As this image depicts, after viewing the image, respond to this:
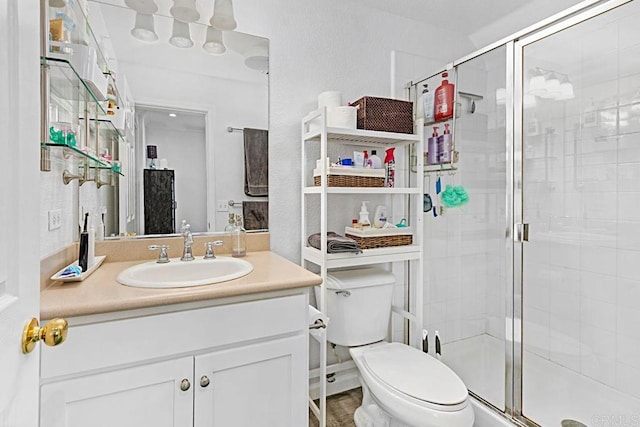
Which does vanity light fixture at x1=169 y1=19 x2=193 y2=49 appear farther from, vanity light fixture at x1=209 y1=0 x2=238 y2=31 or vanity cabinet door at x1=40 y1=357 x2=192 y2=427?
vanity cabinet door at x1=40 y1=357 x2=192 y2=427

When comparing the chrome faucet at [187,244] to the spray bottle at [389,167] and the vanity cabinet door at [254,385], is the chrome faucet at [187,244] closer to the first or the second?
the vanity cabinet door at [254,385]

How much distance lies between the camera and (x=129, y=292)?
3.63 feet

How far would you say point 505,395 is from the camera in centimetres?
170

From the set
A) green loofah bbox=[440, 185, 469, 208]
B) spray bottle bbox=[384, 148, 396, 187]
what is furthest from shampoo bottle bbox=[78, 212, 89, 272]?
green loofah bbox=[440, 185, 469, 208]

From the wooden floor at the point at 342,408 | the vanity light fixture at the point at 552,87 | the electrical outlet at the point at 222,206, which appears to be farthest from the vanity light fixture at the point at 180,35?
the wooden floor at the point at 342,408

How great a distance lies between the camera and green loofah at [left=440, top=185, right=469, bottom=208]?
221 centimetres

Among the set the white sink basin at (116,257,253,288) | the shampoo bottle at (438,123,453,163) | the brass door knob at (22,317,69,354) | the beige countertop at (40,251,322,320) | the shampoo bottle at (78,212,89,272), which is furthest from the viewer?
the shampoo bottle at (438,123,453,163)

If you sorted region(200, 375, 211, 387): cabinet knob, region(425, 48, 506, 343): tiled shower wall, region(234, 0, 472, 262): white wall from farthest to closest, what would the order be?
region(425, 48, 506, 343): tiled shower wall, region(234, 0, 472, 262): white wall, region(200, 375, 211, 387): cabinet knob

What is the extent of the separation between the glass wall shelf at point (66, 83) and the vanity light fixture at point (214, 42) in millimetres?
678

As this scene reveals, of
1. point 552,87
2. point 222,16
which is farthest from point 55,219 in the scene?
point 552,87

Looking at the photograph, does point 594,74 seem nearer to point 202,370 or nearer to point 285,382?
point 285,382

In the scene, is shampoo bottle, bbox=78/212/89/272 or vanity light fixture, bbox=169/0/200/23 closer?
shampoo bottle, bbox=78/212/89/272

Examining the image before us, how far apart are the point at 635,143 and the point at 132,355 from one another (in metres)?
2.24

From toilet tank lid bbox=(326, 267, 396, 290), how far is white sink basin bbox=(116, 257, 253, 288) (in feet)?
1.64
